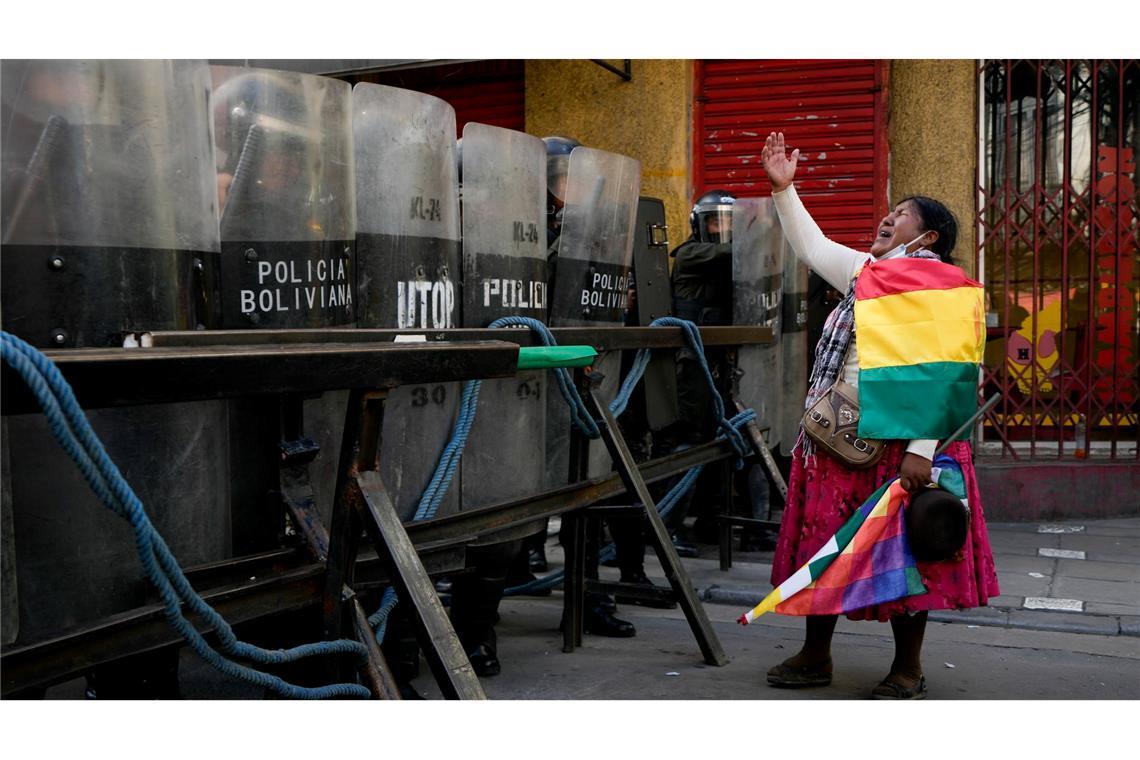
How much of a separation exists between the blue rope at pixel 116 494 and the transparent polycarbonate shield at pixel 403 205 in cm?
120

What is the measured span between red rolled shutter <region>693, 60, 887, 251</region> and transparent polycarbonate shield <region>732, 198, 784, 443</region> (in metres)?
2.51

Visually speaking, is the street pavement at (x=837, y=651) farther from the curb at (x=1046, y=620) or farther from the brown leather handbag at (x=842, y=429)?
the brown leather handbag at (x=842, y=429)

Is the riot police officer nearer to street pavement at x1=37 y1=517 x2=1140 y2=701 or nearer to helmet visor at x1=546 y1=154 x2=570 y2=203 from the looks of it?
street pavement at x1=37 y1=517 x2=1140 y2=701

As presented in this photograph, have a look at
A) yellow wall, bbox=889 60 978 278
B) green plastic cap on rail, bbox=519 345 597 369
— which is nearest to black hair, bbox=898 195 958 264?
green plastic cap on rail, bbox=519 345 597 369

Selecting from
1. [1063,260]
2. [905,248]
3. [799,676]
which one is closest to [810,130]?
[1063,260]

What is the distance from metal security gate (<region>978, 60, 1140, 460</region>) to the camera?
7414 mm

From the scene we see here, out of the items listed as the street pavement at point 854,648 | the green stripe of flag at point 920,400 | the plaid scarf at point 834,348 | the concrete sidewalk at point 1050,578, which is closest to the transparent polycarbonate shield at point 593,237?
the plaid scarf at point 834,348

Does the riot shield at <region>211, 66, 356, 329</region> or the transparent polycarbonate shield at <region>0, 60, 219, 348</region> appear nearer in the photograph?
the transparent polycarbonate shield at <region>0, 60, 219, 348</region>

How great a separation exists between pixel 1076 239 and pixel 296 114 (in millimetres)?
6069

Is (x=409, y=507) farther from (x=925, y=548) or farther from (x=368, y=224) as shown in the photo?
(x=925, y=548)

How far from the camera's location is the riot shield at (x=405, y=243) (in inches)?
125

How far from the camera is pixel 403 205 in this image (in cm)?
325

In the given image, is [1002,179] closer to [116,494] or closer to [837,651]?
[837,651]

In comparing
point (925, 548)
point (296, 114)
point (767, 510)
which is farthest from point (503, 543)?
point (767, 510)
